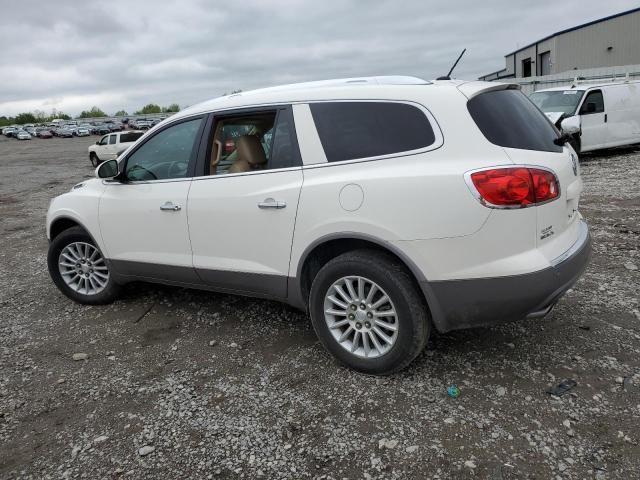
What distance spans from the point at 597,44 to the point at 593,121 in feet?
99.8

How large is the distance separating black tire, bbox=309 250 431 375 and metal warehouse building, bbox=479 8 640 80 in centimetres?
4106

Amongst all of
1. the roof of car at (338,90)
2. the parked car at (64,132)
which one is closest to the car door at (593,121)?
the roof of car at (338,90)

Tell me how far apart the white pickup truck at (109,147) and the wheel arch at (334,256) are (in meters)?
22.3

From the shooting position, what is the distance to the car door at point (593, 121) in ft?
41.4

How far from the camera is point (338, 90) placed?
3.42 meters

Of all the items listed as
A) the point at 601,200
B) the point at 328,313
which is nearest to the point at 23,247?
the point at 328,313

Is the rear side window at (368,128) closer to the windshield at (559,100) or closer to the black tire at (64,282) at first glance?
the black tire at (64,282)

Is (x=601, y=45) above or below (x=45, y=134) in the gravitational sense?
above

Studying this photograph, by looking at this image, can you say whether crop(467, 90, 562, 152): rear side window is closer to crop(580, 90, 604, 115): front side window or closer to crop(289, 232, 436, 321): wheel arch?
crop(289, 232, 436, 321): wheel arch

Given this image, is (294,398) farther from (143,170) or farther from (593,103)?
(593,103)

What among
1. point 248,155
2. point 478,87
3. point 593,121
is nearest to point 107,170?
point 248,155

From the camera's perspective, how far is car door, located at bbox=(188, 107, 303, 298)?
3.47m

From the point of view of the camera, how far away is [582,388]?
309 centimetres

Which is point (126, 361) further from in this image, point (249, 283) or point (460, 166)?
point (460, 166)
